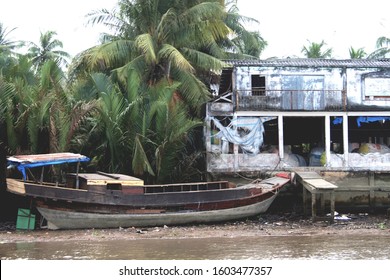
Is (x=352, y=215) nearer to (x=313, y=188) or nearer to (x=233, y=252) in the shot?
(x=313, y=188)

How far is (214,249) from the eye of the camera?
44.4 ft

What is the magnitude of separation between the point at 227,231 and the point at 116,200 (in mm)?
3936

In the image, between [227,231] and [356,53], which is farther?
[356,53]

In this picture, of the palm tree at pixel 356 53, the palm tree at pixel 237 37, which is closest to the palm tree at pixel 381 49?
the palm tree at pixel 356 53

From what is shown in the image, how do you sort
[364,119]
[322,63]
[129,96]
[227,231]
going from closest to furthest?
[227,231], [129,96], [364,119], [322,63]

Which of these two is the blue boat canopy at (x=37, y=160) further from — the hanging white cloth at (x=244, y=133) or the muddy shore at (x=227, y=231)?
the hanging white cloth at (x=244, y=133)

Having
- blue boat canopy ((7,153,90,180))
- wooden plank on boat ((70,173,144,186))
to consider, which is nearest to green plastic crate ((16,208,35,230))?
blue boat canopy ((7,153,90,180))

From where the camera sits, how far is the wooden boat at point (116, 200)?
16.9 meters

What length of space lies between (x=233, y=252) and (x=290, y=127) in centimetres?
1550

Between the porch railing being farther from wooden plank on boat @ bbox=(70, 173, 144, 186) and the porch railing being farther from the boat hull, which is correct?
wooden plank on boat @ bbox=(70, 173, 144, 186)

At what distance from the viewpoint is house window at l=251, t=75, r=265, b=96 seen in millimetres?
23328

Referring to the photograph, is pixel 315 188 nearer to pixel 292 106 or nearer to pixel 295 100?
pixel 292 106

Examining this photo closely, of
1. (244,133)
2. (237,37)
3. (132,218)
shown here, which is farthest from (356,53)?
(132,218)

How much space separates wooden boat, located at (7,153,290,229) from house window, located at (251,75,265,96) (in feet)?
19.0
